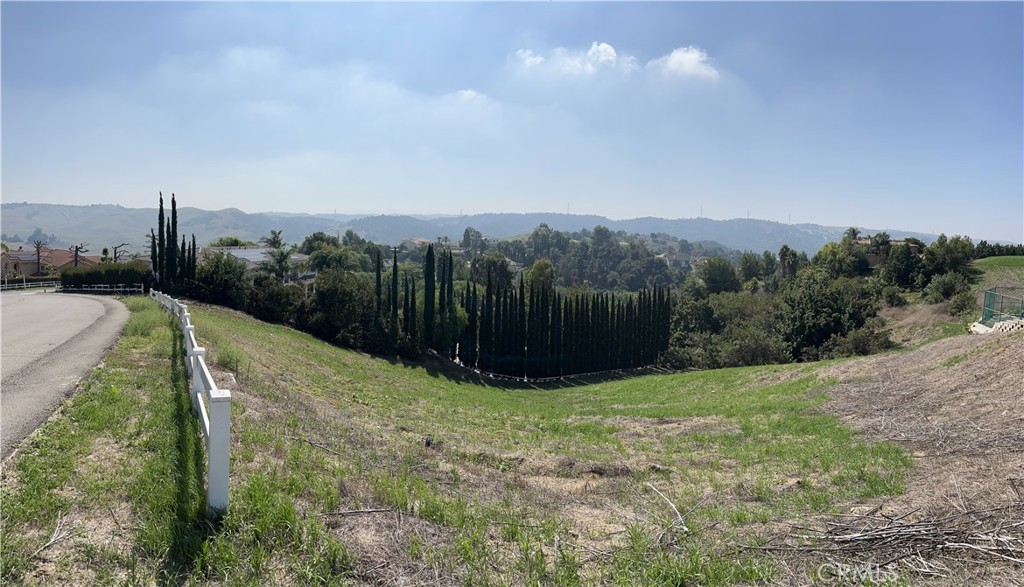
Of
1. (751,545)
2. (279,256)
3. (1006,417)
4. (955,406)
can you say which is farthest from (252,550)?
(279,256)

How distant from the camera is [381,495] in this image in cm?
581

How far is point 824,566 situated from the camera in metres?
4.75

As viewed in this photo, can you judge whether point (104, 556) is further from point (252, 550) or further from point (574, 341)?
point (574, 341)

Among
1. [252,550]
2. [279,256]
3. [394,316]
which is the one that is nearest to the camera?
[252,550]

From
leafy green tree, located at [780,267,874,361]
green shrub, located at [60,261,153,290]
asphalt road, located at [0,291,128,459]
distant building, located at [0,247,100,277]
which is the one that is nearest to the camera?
asphalt road, located at [0,291,128,459]

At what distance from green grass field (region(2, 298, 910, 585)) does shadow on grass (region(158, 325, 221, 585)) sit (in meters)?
0.02

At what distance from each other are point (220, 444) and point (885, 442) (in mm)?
11275

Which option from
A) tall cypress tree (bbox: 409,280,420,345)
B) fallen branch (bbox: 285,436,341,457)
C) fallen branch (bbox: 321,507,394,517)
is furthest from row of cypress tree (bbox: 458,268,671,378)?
fallen branch (bbox: 321,507,394,517)

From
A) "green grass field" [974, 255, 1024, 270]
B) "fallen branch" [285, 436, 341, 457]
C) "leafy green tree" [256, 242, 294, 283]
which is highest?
"green grass field" [974, 255, 1024, 270]

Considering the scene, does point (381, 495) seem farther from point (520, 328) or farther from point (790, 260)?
point (790, 260)

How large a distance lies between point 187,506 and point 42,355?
951 cm

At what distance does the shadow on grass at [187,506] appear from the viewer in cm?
414

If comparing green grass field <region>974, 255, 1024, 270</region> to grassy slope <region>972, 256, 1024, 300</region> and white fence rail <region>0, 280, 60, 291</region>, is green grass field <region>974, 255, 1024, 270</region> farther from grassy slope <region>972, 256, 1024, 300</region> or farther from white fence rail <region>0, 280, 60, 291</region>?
white fence rail <region>0, 280, 60, 291</region>

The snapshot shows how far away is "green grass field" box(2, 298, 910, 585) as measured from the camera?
4352 millimetres
